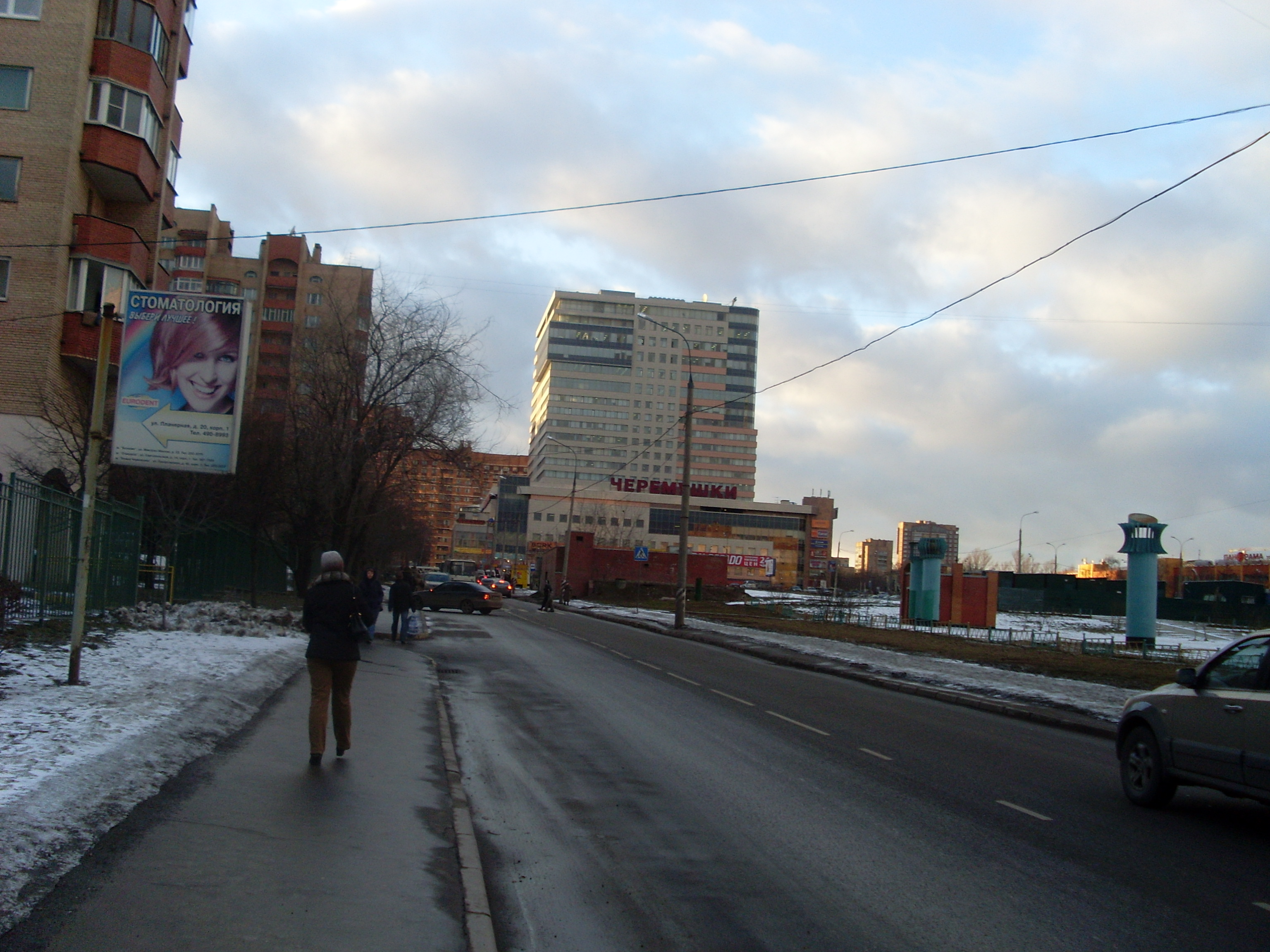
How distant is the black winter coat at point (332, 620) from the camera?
8.71 metres

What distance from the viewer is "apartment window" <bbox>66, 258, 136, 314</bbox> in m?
27.9

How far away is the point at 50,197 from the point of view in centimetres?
2773

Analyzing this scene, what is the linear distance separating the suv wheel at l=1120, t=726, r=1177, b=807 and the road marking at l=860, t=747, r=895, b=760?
224 cm

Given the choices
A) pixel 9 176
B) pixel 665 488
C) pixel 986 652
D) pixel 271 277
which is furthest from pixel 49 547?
pixel 665 488

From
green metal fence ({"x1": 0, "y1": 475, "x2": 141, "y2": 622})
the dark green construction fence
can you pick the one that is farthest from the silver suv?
green metal fence ({"x1": 0, "y1": 475, "x2": 141, "y2": 622})

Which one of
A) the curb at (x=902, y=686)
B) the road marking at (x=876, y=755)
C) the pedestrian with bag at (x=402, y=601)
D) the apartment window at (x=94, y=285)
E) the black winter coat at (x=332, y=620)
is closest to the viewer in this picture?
the black winter coat at (x=332, y=620)

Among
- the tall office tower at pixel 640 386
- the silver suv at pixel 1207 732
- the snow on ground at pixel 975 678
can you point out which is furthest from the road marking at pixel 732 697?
the tall office tower at pixel 640 386

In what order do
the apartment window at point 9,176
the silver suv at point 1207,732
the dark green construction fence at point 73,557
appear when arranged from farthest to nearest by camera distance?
the apartment window at point 9,176
the dark green construction fence at point 73,557
the silver suv at point 1207,732

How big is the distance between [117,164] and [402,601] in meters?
15.5

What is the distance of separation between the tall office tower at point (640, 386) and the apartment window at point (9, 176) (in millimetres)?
135734

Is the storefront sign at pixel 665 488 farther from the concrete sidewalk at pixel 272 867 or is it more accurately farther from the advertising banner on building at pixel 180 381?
the concrete sidewalk at pixel 272 867

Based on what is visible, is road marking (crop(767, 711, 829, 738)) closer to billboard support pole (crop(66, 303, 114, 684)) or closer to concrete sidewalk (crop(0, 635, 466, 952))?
concrete sidewalk (crop(0, 635, 466, 952))

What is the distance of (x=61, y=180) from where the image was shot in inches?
1096

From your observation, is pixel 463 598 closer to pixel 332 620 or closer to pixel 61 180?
pixel 61 180
